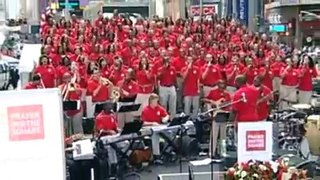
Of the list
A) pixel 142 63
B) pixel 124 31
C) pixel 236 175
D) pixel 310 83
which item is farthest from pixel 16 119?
pixel 124 31

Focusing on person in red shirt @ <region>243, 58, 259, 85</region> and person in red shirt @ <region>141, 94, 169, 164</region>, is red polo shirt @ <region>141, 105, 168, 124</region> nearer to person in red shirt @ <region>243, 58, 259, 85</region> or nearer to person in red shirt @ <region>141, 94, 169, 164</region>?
person in red shirt @ <region>141, 94, 169, 164</region>

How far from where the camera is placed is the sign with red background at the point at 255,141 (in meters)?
10.2

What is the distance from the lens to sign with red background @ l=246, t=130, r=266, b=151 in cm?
1016

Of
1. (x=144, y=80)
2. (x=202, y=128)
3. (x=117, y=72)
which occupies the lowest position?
(x=202, y=128)

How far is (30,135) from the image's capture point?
7336 mm

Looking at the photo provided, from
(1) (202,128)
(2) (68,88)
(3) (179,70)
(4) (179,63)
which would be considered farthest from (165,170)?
(4) (179,63)

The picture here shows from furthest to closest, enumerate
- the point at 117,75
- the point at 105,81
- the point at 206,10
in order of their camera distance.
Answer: the point at 206,10
the point at 117,75
the point at 105,81

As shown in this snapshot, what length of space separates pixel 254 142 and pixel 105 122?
5.46 meters

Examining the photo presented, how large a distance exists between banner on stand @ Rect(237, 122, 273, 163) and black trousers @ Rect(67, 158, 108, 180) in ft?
12.5

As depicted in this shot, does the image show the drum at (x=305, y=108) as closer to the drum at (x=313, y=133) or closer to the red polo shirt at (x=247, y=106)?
the drum at (x=313, y=133)

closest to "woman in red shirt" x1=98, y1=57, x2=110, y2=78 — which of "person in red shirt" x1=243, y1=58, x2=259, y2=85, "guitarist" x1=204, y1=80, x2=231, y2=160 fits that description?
"guitarist" x1=204, y1=80, x2=231, y2=160

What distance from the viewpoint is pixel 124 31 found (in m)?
26.8

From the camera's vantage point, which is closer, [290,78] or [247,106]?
[247,106]

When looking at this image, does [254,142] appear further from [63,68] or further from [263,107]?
[63,68]
